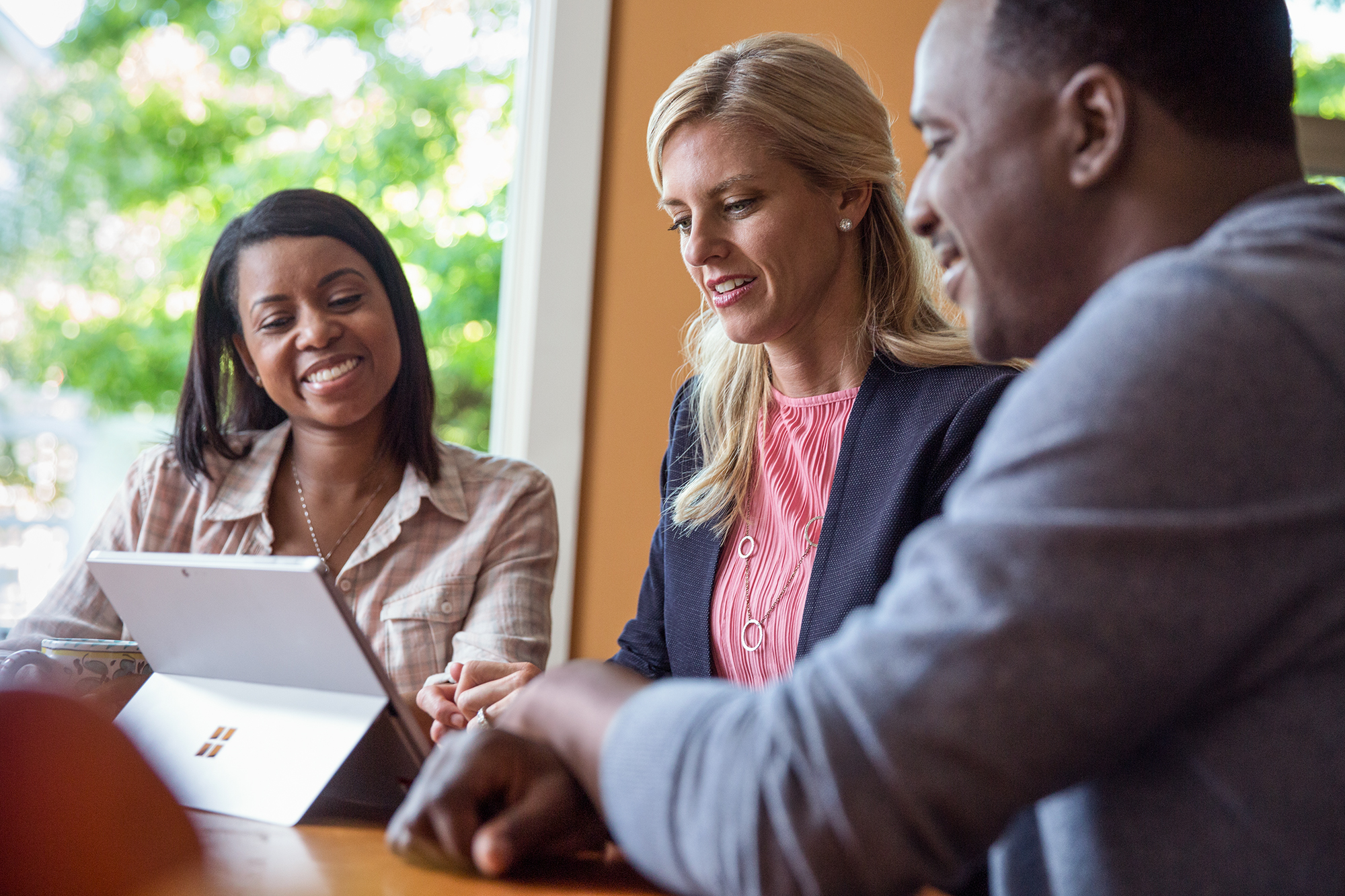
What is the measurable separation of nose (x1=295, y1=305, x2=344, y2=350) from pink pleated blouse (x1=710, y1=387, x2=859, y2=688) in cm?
76

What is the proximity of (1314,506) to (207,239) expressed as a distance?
3292 mm

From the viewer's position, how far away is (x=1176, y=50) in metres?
0.64

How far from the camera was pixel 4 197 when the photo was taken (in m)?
2.74

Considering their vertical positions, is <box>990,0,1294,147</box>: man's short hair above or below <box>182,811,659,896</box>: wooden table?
above

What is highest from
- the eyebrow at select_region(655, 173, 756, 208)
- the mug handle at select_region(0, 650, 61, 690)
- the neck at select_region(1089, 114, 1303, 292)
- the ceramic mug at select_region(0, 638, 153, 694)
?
the neck at select_region(1089, 114, 1303, 292)

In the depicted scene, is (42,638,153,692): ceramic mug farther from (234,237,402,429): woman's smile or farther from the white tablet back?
(234,237,402,429): woman's smile

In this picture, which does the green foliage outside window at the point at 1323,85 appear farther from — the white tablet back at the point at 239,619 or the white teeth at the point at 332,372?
the white tablet back at the point at 239,619

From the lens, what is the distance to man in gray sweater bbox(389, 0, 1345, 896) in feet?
1.57

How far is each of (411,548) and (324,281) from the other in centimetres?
49

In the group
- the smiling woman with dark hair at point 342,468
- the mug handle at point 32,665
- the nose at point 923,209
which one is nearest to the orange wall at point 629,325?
the smiling woman with dark hair at point 342,468

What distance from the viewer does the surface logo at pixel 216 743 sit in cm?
95

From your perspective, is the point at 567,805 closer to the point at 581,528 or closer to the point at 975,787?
the point at 975,787

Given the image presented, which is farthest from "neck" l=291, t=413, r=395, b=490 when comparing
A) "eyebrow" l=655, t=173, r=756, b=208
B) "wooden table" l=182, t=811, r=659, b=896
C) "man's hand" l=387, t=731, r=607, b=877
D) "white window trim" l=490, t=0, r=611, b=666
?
"man's hand" l=387, t=731, r=607, b=877

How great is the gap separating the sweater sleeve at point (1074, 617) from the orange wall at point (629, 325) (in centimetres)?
205
